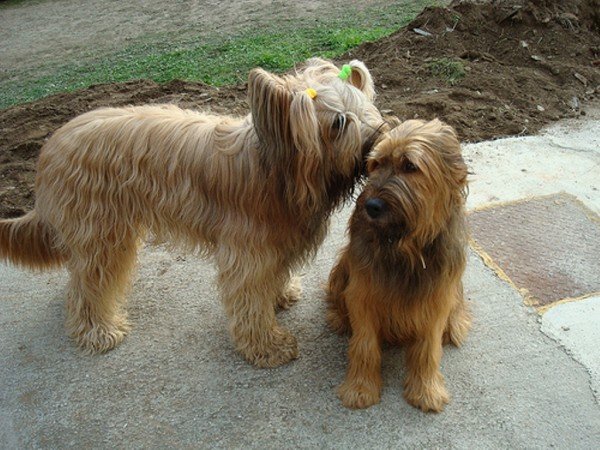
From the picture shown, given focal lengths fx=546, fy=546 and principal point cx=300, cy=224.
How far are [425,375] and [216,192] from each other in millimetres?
1593

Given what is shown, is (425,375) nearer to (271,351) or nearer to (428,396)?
(428,396)

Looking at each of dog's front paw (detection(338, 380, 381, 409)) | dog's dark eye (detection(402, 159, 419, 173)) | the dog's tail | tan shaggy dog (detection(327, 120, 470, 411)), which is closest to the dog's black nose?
tan shaggy dog (detection(327, 120, 470, 411))

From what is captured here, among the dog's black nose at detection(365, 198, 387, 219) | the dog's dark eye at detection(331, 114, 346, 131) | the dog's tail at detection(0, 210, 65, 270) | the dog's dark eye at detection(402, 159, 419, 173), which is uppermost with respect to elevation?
the dog's dark eye at detection(331, 114, 346, 131)

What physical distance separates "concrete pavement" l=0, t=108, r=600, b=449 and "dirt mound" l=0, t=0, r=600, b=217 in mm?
1820

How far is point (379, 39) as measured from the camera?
25.9 feet

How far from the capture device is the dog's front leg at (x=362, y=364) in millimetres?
3090

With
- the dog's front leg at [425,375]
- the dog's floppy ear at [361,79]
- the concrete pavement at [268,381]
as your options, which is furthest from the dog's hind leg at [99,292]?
the dog's front leg at [425,375]

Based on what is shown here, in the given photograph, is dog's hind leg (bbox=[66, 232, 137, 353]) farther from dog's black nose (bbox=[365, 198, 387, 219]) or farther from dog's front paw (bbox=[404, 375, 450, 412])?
dog's front paw (bbox=[404, 375, 450, 412])

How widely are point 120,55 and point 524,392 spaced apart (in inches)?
343

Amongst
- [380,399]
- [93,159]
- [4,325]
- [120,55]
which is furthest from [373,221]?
[120,55]

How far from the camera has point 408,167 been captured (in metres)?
2.41

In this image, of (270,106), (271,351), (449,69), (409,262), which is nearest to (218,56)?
(449,69)

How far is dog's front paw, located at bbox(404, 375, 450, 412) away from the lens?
3102mm

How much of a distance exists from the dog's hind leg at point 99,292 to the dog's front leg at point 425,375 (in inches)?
75.2
